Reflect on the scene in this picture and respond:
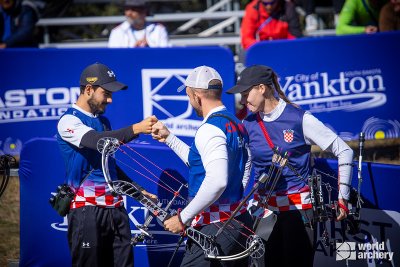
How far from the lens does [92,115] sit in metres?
6.29

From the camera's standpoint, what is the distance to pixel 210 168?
538 cm

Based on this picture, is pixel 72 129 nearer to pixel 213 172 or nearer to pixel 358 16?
pixel 213 172

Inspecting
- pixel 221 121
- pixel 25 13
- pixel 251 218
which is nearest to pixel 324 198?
pixel 251 218

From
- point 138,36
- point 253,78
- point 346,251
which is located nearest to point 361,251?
point 346,251

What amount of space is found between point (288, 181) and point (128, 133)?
1.29 metres

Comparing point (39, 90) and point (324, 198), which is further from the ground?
point (39, 90)

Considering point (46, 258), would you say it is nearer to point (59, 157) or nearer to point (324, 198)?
point (59, 157)

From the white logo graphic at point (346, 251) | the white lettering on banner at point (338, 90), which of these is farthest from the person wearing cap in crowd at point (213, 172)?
the white lettering on banner at point (338, 90)

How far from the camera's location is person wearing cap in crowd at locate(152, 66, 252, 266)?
5.41 metres

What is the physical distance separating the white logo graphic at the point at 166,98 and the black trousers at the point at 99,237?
2.52 meters

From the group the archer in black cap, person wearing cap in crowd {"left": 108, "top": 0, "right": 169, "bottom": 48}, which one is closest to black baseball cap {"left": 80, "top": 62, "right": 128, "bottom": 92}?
the archer in black cap

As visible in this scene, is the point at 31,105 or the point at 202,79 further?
the point at 31,105

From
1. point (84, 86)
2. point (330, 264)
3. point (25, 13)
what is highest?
point (25, 13)

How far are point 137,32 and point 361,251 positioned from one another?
4.53 meters
